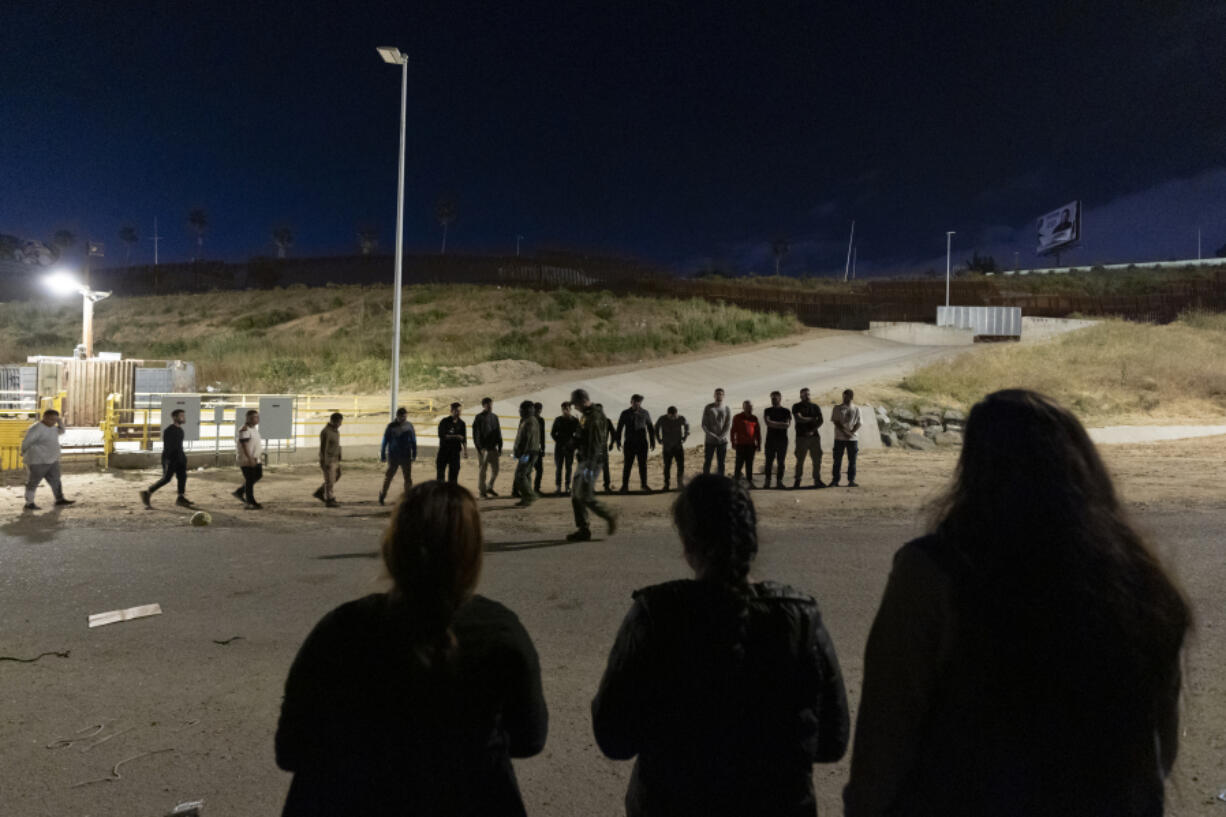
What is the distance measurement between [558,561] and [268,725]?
158 inches

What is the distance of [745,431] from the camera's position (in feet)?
43.7

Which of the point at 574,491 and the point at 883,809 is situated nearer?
the point at 883,809

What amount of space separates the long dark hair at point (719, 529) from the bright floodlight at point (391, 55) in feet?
58.8

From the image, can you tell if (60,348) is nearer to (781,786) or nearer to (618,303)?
(618,303)

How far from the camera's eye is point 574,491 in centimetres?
909

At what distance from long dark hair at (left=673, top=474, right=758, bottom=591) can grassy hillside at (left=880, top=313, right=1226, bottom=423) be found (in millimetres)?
21905

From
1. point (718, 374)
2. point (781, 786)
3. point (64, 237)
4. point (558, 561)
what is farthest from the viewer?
point (64, 237)

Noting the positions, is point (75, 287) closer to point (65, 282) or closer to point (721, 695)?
point (65, 282)

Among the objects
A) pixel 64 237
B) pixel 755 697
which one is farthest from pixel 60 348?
pixel 64 237

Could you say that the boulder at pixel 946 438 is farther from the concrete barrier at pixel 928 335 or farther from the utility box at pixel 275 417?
the concrete barrier at pixel 928 335

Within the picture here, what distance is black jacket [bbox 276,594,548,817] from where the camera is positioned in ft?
5.46

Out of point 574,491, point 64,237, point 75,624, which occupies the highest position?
point 64,237

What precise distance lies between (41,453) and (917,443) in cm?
1891

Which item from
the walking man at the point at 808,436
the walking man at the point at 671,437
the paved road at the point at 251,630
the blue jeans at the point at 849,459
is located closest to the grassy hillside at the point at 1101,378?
the blue jeans at the point at 849,459
